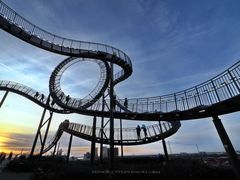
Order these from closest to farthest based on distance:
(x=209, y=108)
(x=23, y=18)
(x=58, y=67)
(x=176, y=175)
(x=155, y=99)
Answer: (x=176, y=175) < (x=209, y=108) < (x=23, y=18) < (x=155, y=99) < (x=58, y=67)

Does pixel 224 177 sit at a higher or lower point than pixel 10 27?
lower

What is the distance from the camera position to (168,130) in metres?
17.5

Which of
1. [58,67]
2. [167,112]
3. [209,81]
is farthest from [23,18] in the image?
[209,81]

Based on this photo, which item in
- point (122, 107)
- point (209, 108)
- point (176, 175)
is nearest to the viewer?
point (176, 175)

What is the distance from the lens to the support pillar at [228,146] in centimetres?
930

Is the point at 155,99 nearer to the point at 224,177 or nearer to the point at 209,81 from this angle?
the point at 209,81

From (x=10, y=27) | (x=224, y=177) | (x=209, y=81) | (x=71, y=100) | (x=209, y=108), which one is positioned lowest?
(x=224, y=177)

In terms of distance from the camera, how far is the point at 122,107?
15.1 m

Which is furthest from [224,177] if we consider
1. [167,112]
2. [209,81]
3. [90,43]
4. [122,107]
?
[90,43]

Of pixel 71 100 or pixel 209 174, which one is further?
pixel 71 100

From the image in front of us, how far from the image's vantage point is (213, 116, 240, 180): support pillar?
9.30 metres

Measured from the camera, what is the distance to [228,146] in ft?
31.6

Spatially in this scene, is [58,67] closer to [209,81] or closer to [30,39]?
[30,39]

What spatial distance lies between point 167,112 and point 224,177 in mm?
5398
